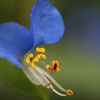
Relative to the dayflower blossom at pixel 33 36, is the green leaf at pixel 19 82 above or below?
below

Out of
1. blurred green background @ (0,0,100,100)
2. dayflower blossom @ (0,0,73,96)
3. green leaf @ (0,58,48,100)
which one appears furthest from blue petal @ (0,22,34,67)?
blurred green background @ (0,0,100,100)

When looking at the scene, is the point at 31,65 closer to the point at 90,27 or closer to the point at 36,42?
the point at 36,42

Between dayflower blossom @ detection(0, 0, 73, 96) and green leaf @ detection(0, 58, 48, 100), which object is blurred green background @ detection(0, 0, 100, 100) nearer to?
green leaf @ detection(0, 58, 48, 100)

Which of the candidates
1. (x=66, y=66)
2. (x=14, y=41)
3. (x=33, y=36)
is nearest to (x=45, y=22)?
(x=33, y=36)

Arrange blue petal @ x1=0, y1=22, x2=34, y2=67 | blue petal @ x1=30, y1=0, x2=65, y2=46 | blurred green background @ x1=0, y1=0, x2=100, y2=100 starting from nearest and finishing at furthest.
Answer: blue petal @ x1=0, y1=22, x2=34, y2=67
blue petal @ x1=30, y1=0, x2=65, y2=46
blurred green background @ x1=0, y1=0, x2=100, y2=100

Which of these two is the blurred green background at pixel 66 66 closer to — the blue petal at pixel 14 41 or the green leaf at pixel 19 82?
the green leaf at pixel 19 82

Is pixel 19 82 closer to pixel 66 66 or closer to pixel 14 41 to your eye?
pixel 14 41

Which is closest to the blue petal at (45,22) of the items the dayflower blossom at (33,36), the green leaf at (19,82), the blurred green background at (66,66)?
the dayflower blossom at (33,36)
